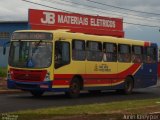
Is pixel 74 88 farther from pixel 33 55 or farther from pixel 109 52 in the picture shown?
pixel 109 52

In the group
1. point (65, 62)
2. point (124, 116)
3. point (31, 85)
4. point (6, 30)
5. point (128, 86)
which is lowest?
point (124, 116)

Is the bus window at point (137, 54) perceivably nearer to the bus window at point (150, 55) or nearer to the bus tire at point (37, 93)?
the bus window at point (150, 55)

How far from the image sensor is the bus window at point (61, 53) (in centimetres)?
2362

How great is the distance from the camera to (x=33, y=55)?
2342 centimetres

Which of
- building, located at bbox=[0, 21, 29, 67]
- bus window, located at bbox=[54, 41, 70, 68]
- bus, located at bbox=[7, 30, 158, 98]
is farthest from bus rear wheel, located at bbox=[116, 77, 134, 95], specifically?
building, located at bbox=[0, 21, 29, 67]

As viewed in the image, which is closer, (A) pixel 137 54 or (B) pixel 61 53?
(B) pixel 61 53

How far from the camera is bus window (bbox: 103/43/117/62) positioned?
27328mm

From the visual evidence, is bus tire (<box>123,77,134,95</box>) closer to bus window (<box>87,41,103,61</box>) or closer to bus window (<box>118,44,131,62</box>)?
bus window (<box>118,44,131,62</box>)

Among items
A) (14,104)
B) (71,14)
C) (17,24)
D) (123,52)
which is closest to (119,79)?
(123,52)

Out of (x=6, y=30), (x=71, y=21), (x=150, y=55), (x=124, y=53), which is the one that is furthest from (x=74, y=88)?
(x=6, y=30)

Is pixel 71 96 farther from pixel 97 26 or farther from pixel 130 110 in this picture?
pixel 97 26

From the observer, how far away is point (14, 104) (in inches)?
804

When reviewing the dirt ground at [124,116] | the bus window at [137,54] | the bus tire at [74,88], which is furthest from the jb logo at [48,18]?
the dirt ground at [124,116]

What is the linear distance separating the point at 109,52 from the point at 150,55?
15.7 feet
